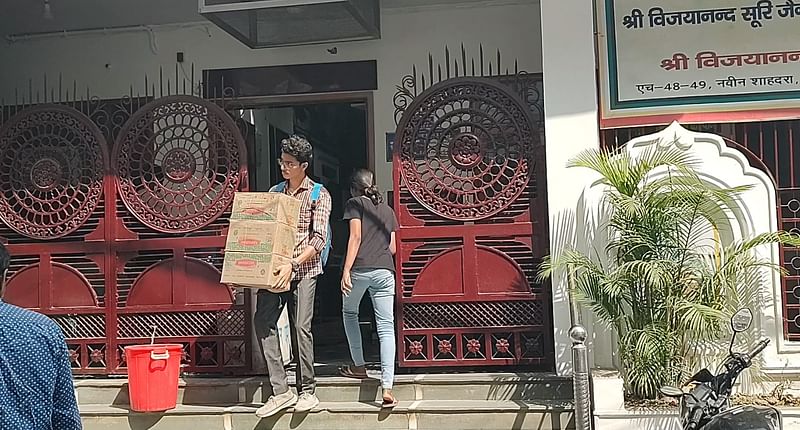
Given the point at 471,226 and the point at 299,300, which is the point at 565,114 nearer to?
the point at 471,226

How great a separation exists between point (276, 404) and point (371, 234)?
1.30m

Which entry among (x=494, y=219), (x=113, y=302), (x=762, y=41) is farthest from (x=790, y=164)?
(x=113, y=302)

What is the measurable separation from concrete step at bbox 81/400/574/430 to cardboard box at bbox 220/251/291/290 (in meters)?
0.96

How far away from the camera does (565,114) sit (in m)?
6.10

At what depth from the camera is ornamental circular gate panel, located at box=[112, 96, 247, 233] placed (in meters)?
6.49

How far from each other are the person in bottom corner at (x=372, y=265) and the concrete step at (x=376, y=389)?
28 centimetres

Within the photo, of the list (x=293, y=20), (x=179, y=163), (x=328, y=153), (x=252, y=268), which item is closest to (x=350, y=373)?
(x=252, y=268)

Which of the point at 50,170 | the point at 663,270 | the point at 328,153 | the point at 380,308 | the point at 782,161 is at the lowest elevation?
the point at 380,308

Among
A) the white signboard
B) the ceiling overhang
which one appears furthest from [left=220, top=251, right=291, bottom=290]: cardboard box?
Answer: the white signboard

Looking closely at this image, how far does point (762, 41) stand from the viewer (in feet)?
19.8

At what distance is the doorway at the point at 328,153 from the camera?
7887 mm

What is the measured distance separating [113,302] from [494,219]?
9.72 ft

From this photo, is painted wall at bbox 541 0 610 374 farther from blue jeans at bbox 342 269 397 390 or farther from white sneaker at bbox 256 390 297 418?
white sneaker at bbox 256 390 297 418

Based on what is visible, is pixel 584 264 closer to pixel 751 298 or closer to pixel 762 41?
pixel 751 298
